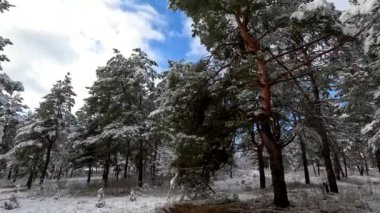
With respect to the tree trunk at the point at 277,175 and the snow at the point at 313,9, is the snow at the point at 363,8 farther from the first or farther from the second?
the tree trunk at the point at 277,175

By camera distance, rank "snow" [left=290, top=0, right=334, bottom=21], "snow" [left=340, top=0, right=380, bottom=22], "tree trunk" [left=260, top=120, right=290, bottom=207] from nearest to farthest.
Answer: "snow" [left=340, top=0, right=380, bottom=22]
"snow" [left=290, top=0, right=334, bottom=21]
"tree trunk" [left=260, top=120, right=290, bottom=207]

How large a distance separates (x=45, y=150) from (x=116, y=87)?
42.9 feet

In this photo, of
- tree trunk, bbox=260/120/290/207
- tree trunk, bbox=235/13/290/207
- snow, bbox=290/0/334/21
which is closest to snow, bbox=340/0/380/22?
snow, bbox=290/0/334/21

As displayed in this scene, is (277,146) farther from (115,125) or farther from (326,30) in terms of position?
(115,125)

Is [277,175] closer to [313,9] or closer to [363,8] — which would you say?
[313,9]

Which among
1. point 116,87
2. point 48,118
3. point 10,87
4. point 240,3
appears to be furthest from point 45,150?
point 240,3

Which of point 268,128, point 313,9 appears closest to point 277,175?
point 268,128

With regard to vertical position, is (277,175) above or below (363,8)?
below

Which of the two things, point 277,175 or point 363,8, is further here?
point 277,175

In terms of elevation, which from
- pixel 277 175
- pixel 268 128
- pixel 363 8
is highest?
pixel 363 8

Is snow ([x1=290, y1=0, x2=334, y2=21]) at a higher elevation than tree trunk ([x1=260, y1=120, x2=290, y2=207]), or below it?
higher

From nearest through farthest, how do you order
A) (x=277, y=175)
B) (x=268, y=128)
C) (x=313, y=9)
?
1. (x=313, y=9)
2. (x=277, y=175)
3. (x=268, y=128)

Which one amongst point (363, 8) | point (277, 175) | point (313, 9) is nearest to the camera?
point (363, 8)

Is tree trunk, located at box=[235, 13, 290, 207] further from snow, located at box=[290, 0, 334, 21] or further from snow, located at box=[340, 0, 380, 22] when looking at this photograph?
snow, located at box=[340, 0, 380, 22]
